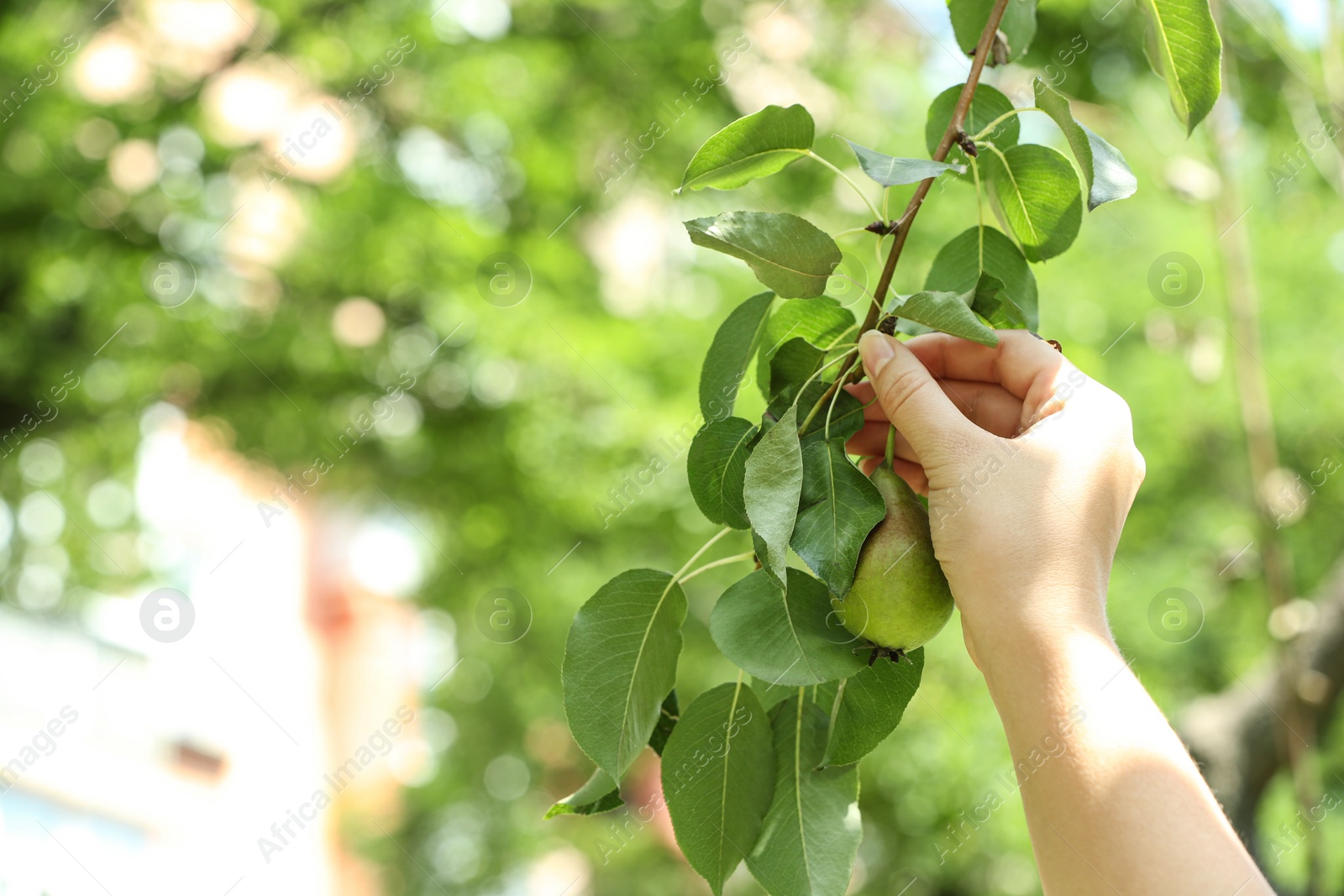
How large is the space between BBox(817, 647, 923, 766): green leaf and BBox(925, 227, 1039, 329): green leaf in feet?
1.08

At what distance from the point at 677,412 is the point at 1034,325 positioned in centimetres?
292

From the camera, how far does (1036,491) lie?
2.33 feet

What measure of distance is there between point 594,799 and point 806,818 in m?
0.17

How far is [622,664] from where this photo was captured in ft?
2.64

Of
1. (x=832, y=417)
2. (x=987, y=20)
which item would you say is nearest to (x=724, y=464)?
(x=832, y=417)

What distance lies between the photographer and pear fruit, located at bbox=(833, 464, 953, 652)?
2.39 feet

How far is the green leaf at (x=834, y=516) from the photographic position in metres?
0.71

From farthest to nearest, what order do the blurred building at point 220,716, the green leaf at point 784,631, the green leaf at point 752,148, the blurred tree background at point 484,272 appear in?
the blurred building at point 220,716 < the blurred tree background at point 484,272 < the green leaf at point 752,148 < the green leaf at point 784,631

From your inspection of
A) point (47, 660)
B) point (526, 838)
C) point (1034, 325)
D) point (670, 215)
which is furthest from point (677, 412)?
point (47, 660)

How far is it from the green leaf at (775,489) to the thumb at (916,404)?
68 mm

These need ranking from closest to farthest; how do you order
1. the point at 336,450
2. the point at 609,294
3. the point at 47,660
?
the point at 336,450, the point at 609,294, the point at 47,660

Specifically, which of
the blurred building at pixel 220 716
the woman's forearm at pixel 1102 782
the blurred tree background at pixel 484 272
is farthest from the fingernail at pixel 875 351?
the blurred building at pixel 220 716

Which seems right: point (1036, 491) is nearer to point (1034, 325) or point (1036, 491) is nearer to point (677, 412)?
point (1034, 325)

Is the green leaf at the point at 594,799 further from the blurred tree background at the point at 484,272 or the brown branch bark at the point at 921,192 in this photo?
the blurred tree background at the point at 484,272
